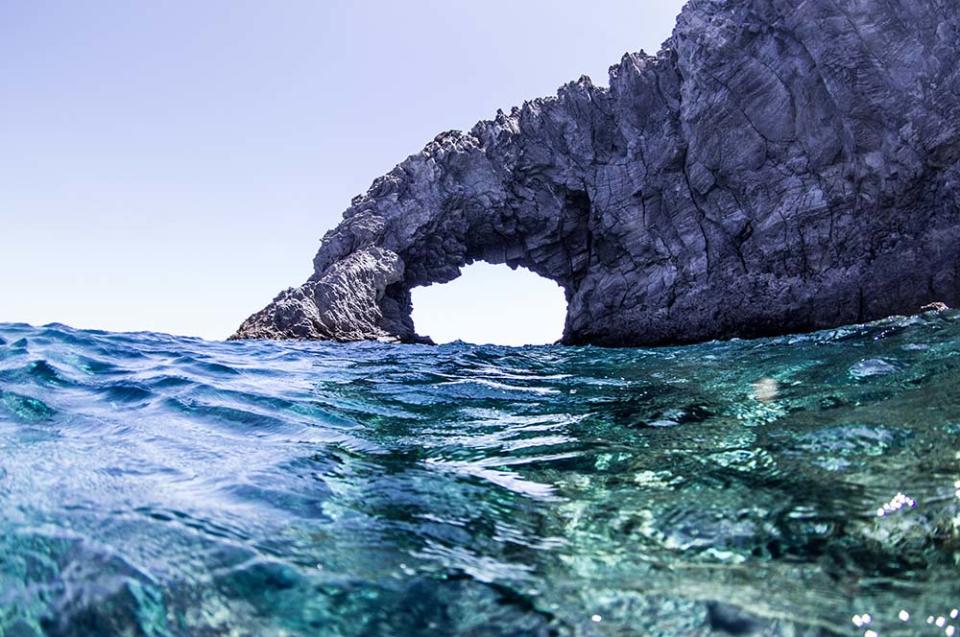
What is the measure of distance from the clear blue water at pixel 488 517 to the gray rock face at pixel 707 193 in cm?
2153

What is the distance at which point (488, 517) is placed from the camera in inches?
124

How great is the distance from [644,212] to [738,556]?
1220 inches

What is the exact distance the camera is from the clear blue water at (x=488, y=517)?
2109 millimetres

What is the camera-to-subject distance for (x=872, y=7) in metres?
23.1

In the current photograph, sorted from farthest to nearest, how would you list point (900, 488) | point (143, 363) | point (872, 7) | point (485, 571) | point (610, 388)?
point (872, 7), point (143, 363), point (610, 388), point (900, 488), point (485, 571)

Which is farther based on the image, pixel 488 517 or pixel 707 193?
pixel 707 193

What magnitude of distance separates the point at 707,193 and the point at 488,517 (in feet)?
96.6

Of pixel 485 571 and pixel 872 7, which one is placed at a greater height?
pixel 872 7

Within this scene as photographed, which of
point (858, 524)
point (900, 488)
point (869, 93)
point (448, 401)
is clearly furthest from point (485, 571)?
point (869, 93)

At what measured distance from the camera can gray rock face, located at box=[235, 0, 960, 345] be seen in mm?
22688

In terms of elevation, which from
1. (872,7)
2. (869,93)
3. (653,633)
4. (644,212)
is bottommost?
(653,633)

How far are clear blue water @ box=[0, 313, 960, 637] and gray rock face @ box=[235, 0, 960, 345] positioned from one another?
21.5m

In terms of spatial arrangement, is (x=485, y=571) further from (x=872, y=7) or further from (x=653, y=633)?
(x=872, y=7)

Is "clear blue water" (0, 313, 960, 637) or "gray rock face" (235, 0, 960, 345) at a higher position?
"gray rock face" (235, 0, 960, 345)
